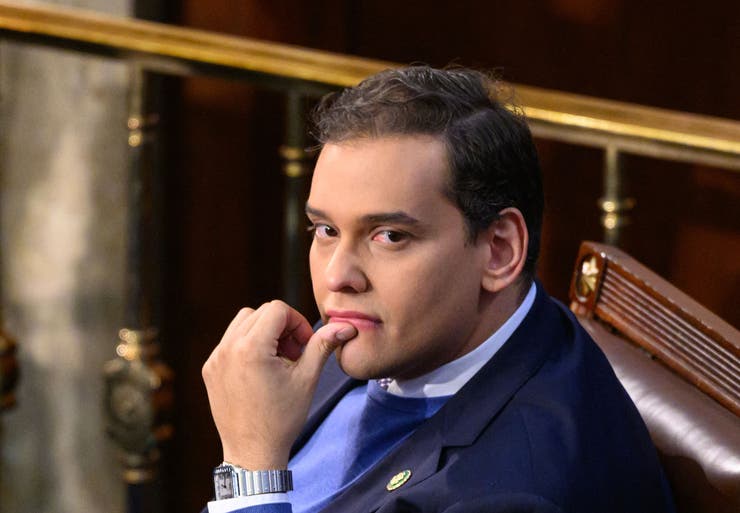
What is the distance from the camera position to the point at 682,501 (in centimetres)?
178

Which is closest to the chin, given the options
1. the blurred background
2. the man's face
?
the man's face

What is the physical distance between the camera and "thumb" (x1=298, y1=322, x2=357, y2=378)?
5.73ft

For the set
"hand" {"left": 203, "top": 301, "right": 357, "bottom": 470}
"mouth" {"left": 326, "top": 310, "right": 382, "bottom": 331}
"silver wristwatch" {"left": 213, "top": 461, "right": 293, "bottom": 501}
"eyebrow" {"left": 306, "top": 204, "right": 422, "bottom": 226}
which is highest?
"eyebrow" {"left": 306, "top": 204, "right": 422, "bottom": 226}

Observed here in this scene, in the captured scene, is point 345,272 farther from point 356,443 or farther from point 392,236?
point 356,443

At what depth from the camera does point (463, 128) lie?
1720mm

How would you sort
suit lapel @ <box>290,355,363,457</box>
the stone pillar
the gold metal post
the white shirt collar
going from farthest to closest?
the stone pillar, the gold metal post, suit lapel @ <box>290,355,363,457</box>, the white shirt collar

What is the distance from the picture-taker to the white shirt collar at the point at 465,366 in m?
1.78

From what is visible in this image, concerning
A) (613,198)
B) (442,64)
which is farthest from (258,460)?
(442,64)

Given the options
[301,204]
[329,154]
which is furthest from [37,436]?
[329,154]

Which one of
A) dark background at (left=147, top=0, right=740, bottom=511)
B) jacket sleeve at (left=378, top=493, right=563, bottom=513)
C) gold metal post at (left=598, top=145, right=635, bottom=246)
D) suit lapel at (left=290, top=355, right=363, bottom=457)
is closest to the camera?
jacket sleeve at (left=378, top=493, right=563, bottom=513)

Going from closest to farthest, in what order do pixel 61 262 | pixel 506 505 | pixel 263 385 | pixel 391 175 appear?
pixel 506 505
pixel 391 175
pixel 263 385
pixel 61 262

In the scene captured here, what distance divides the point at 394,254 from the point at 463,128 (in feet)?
0.53

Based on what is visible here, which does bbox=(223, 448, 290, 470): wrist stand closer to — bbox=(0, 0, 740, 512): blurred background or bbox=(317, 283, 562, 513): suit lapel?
bbox=(317, 283, 562, 513): suit lapel

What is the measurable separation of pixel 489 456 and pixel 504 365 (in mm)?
135
